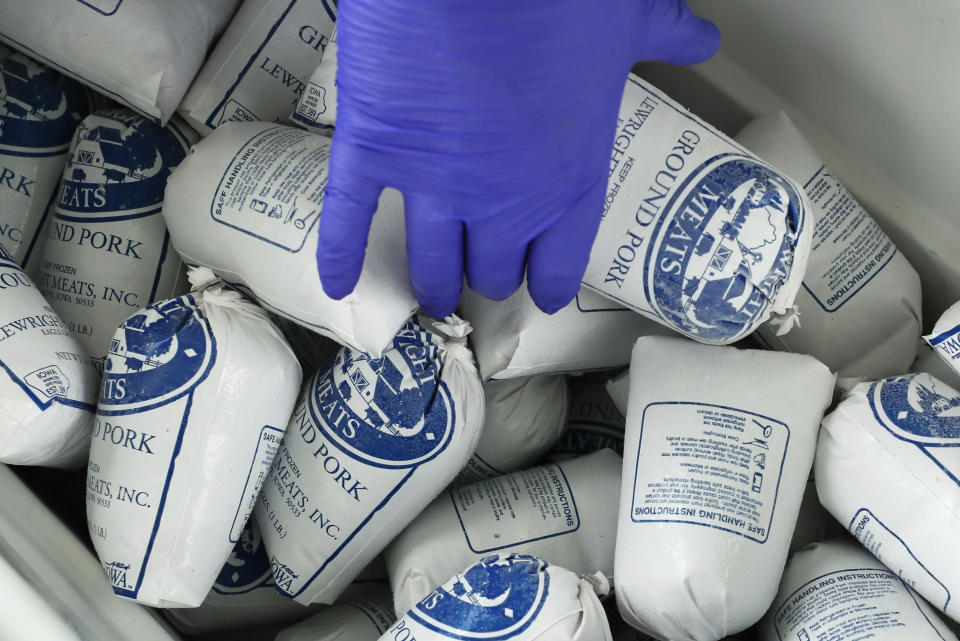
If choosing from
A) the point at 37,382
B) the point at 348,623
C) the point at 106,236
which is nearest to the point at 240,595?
the point at 348,623

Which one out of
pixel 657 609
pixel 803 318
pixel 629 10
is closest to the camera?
pixel 629 10

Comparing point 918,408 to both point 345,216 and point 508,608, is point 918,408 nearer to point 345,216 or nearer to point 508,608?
point 508,608

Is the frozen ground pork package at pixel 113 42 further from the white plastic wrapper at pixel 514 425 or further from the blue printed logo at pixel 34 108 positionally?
the white plastic wrapper at pixel 514 425

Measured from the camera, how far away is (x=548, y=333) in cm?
132

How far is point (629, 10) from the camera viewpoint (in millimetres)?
1026

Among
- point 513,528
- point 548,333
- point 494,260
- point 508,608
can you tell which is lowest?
point 513,528

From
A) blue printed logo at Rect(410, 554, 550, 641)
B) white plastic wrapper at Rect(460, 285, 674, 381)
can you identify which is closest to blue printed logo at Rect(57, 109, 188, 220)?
white plastic wrapper at Rect(460, 285, 674, 381)

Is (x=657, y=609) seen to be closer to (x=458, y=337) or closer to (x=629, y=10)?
(x=458, y=337)

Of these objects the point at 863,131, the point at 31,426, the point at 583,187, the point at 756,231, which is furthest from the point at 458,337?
the point at 863,131

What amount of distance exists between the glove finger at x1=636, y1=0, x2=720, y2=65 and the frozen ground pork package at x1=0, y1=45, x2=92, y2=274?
98cm

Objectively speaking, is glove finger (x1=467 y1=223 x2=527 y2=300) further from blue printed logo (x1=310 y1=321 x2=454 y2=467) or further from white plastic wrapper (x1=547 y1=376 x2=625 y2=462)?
white plastic wrapper (x1=547 y1=376 x2=625 y2=462)

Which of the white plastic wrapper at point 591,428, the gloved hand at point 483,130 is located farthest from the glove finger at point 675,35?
the white plastic wrapper at point 591,428

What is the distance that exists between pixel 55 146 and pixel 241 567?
76cm

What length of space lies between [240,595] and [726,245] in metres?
0.92
